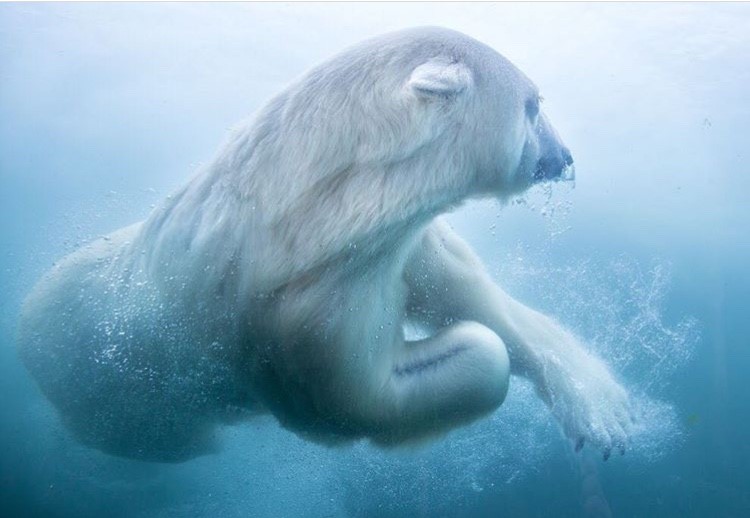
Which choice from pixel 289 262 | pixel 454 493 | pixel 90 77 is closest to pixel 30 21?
pixel 90 77

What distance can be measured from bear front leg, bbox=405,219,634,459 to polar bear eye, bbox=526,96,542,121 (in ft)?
2.20

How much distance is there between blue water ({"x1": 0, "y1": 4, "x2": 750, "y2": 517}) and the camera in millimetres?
5840

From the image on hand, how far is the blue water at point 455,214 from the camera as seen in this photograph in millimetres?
5840

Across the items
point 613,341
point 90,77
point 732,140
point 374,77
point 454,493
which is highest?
point 374,77

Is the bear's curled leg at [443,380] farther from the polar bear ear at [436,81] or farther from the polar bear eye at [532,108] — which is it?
the polar bear ear at [436,81]

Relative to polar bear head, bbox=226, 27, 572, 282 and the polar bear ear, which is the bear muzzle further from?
the polar bear ear

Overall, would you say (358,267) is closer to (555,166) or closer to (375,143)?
(375,143)

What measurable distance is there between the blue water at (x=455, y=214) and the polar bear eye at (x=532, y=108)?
0.46 m

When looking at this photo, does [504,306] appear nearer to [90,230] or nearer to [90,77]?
[90,230]

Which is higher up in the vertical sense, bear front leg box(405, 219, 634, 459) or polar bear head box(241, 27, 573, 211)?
polar bear head box(241, 27, 573, 211)

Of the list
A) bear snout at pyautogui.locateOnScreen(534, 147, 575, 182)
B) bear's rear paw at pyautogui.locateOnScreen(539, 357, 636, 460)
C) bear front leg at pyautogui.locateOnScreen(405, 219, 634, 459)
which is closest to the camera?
bear snout at pyautogui.locateOnScreen(534, 147, 575, 182)

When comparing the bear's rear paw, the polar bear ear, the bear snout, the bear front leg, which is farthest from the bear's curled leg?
the polar bear ear

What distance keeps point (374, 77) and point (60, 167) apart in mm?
24290

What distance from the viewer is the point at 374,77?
7.04ft
